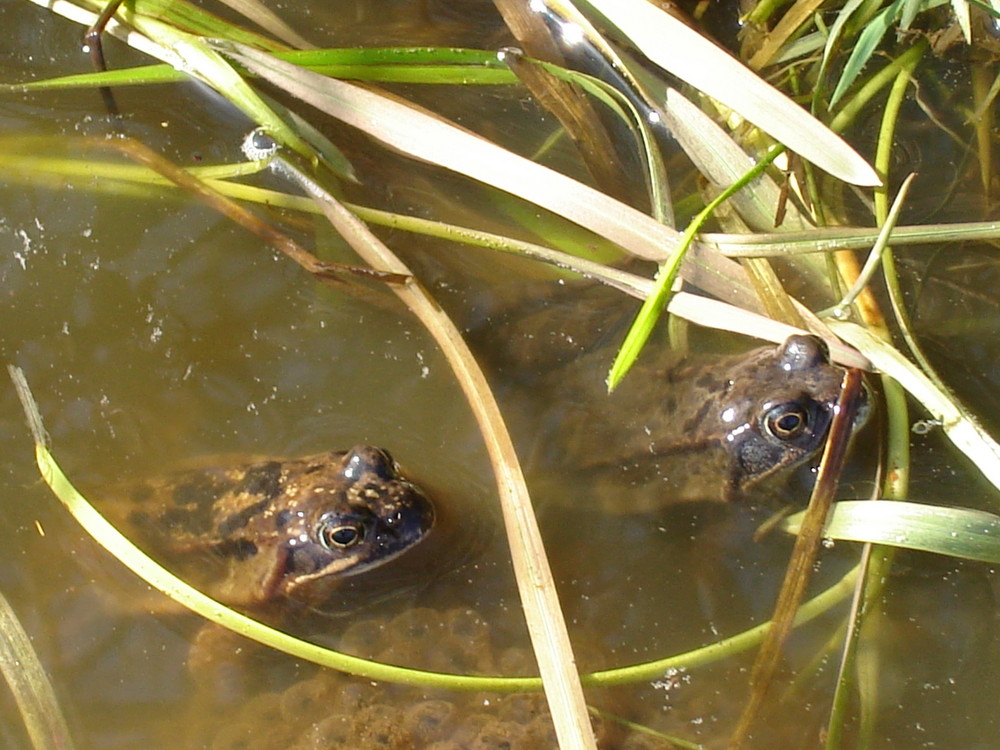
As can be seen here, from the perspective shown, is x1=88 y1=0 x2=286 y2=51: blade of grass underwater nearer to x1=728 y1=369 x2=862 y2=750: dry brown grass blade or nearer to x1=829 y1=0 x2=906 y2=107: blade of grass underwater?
x1=829 y1=0 x2=906 y2=107: blade of grass underwater

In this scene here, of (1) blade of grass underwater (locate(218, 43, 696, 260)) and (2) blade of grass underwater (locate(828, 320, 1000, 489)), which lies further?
(1) blade of grass underwater (locate(218, 43, 696, 260))

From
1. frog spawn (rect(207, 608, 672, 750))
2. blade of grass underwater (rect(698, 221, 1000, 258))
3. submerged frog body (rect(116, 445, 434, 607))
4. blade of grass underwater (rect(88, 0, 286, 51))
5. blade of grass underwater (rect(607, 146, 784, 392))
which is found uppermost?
blade of grass underwater (rect(88, 0, 286, 51))

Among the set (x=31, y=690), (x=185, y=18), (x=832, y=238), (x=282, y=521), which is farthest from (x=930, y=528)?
(x=185, y=18)

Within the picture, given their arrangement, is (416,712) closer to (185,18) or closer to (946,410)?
(946,410)

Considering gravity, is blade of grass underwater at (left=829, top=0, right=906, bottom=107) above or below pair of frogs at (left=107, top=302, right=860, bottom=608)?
above

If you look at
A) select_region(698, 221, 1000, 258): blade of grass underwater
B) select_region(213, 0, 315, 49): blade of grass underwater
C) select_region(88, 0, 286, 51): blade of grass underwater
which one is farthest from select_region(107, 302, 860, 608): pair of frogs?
select_region(88, 0, 286, 51): blade of grass underwater

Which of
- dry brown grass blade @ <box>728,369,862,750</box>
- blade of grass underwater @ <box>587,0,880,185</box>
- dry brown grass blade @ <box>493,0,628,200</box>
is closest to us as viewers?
dry brown grass blade @ <box>728,369,862,750</box>

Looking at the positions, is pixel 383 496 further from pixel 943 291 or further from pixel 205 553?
pixel 943 291

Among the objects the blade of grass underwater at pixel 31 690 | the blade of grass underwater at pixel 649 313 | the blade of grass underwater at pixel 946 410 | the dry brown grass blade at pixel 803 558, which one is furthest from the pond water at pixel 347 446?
the blade of grass underwater at pixel 649 313

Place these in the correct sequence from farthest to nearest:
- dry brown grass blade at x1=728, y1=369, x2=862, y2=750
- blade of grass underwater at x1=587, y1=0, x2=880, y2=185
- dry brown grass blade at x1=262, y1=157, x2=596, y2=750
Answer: blade of grass underwater at x1=587, y1=0, x2=880, y2=185, dry brown grass blade at x1=728, y1=369, x2=862, y2=750, dry brown grass blade at x1=262, y1=157, x2=596, y2=750
